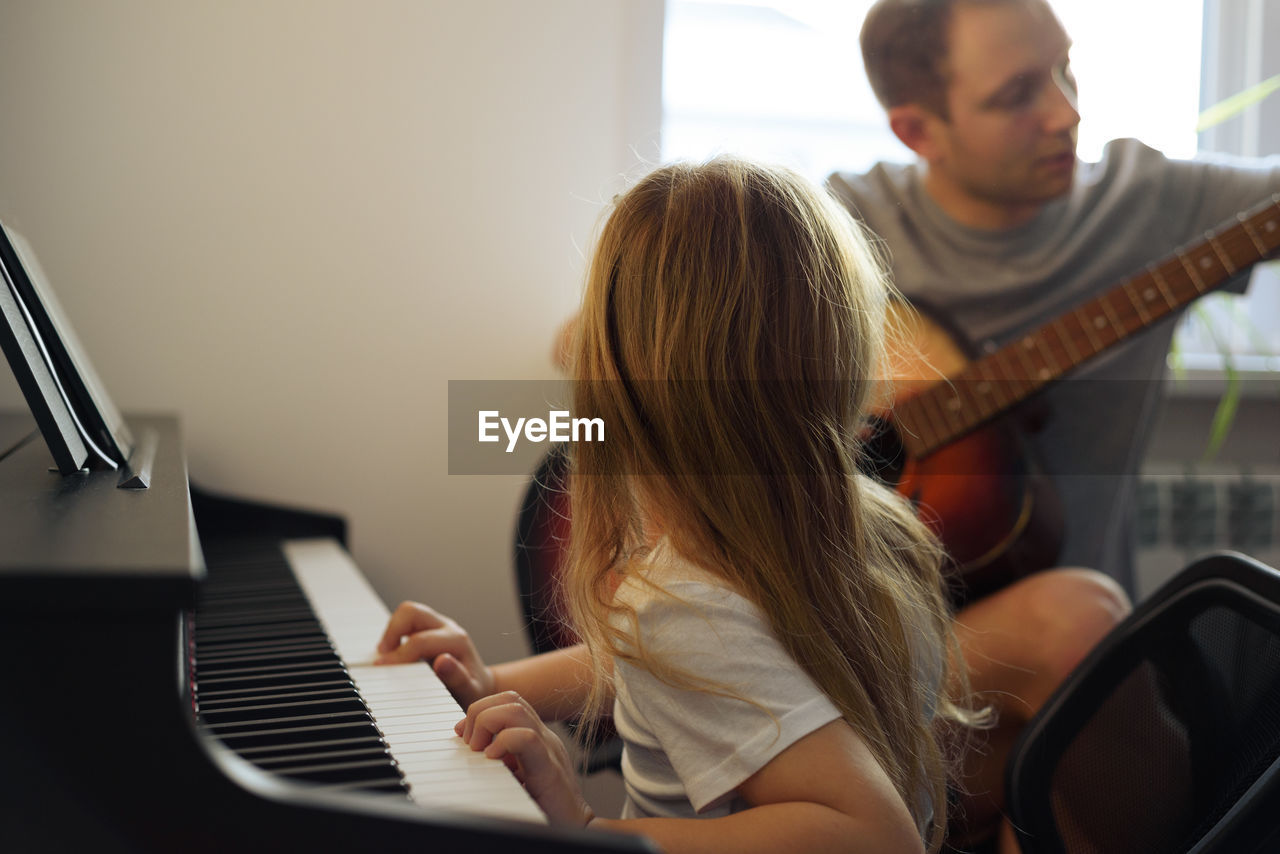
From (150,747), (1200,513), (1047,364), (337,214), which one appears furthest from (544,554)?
(1200,513)

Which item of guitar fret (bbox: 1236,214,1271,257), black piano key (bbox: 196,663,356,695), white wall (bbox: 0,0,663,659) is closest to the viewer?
black piano key (bbox: 196,663,356,695)

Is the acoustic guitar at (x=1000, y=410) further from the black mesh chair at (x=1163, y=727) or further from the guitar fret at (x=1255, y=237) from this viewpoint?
the black mesh chair at (x=1163, y=727)

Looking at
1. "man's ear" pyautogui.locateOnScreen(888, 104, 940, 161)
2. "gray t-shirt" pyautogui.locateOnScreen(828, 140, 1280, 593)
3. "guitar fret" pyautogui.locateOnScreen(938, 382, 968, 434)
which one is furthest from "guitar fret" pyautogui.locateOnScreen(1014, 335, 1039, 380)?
"man's ear" pyautogui.locateOnScreen(888, 104, 940, 161)

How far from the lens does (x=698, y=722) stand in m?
0.67

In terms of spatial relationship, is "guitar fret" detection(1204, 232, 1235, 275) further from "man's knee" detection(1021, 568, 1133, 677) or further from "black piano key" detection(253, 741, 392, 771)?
"black piano key" detection(253, 741, 392, 771)

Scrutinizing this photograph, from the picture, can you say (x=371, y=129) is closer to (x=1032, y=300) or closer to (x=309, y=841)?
(x=1032, y=300)

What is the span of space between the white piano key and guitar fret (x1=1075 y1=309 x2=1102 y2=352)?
1041 millimetres

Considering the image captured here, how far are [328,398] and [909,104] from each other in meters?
1.10

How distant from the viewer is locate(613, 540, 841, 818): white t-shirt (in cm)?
65

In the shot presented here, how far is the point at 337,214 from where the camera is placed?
1.72m

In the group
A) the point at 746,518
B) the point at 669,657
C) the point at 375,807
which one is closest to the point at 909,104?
the point at 746,518

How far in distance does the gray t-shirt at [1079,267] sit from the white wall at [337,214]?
50 centimetres

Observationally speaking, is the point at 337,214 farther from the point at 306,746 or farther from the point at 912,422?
the point at 306,746

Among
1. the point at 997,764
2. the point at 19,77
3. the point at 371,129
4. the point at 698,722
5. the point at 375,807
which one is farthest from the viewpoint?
the point at 371,129
